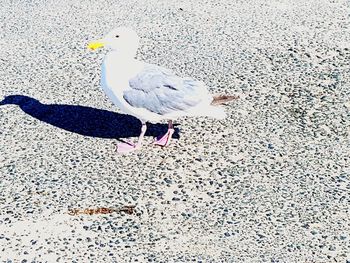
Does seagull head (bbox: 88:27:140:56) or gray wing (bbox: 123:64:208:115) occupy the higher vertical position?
seagull head (bbox: 88:27:140:56)

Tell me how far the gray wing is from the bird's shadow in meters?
0.36

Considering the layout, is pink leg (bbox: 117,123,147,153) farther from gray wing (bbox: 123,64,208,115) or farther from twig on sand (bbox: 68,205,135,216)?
twig on sand (bbox: 68,205,135,216)

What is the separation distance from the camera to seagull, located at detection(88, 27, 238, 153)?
4.49 metres

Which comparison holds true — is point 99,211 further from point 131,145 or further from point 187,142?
point 187,142

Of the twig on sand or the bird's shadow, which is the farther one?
the bird's shadow

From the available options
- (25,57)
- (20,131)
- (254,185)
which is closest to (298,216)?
(254,185)

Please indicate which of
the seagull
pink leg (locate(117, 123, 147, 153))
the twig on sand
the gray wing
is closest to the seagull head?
the seagull

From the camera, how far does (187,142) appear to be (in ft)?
15.5

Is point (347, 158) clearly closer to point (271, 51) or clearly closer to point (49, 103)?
point (271, 51)

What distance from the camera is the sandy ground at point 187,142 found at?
3848 millimetres

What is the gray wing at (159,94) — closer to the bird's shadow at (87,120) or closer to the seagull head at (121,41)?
the seagull head at (121,41)

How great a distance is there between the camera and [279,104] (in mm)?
5172

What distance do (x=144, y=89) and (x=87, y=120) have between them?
0.64 meters

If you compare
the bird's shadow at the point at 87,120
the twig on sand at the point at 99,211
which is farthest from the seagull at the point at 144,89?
the twig on sand at the point at 99,211
